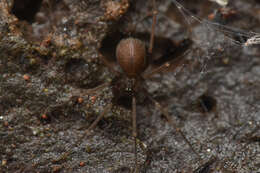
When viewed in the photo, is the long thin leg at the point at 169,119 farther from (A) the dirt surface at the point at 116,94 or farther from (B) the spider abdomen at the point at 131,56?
(B) the spider abdomen at the point at 131,56

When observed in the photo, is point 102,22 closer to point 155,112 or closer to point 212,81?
point 155,112

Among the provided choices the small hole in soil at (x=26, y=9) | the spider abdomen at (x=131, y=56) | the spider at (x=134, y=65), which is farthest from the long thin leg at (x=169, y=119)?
the small hole in soil at (x=26, y=9)

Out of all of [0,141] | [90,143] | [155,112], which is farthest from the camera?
[155,112]

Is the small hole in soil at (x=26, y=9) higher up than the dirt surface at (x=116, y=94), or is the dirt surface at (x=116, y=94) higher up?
the small hole in soil at (x=26, y=9)

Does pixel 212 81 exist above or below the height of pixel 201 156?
above

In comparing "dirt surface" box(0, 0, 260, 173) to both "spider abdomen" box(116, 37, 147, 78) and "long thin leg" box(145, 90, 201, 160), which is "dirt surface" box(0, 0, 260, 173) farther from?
"spider abdomen" box(116, 37, 147, 78)

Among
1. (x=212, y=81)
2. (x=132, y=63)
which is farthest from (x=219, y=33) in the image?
(x=132, y=63)
